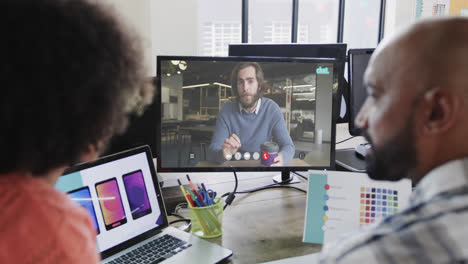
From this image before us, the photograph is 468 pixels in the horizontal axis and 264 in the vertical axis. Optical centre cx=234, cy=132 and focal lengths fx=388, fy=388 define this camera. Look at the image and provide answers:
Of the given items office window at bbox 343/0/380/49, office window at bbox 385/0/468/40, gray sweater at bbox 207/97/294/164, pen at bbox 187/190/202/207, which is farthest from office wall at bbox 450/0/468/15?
pen at bbox 187/190/202/207

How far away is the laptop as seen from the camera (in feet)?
2.90

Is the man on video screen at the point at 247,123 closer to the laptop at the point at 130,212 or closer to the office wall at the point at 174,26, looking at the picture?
the laptop at the point at 130,212

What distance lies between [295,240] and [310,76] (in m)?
0.52

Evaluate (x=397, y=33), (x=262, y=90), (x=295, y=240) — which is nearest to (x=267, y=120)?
(x=262, y=90)

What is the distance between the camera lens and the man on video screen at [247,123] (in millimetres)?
1223

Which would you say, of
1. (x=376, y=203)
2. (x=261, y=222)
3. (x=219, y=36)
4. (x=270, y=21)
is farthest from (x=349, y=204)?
(x=270, y=21)

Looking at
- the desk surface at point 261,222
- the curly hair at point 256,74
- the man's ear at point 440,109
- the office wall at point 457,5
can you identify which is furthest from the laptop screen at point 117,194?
the office wall at point 457,5

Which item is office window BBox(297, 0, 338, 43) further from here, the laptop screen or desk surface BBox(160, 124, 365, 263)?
the laptop screen

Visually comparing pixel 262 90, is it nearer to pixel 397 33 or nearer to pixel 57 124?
pixel 397 33

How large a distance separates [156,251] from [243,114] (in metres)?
0.50

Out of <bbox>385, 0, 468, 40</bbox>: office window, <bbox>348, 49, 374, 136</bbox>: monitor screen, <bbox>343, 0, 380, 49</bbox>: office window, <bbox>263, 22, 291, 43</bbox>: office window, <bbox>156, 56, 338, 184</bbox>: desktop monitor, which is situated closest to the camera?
<bbox>156, 56, 338, 184</bbox>: desktop monitor

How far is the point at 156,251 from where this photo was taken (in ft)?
3.07

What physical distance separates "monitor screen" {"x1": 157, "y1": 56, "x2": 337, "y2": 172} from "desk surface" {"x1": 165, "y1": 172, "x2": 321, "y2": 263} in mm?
128

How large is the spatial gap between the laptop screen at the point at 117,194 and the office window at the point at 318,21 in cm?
451
